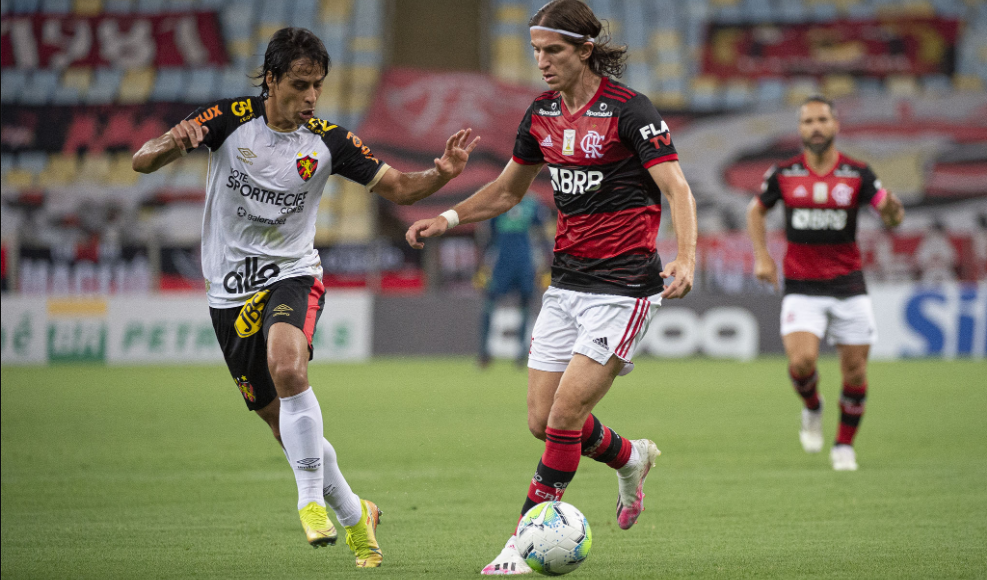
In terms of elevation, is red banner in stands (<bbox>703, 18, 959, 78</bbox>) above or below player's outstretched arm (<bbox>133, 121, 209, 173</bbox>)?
above

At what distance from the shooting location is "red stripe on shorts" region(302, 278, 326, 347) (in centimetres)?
506

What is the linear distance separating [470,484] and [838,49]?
2217cm

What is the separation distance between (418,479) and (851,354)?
10.3ft

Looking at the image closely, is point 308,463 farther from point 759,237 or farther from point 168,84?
point 168,84

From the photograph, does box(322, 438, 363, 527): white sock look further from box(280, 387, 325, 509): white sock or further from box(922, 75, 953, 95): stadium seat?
box(922, 75, 953, 95): stadium seat

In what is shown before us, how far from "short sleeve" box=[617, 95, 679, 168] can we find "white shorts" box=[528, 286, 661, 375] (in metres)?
0.62

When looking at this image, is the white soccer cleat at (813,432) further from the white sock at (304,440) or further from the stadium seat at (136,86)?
the stadium seat at (136,86)

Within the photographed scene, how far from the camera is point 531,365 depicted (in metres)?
5.31

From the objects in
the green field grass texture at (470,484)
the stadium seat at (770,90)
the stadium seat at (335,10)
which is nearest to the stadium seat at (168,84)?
the stadium seat at (335,10)

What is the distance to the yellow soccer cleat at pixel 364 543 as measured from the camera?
496cm

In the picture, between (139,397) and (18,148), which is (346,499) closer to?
(139,397)

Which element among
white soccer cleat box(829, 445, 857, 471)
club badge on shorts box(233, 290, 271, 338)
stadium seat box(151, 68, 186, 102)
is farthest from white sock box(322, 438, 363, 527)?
stadium seat box(151, 68, 186, 102)

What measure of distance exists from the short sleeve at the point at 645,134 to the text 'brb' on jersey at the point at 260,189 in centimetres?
114

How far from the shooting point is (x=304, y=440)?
4.86m
